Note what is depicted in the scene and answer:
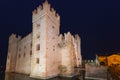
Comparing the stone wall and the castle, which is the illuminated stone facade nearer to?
the castle

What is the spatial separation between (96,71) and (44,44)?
9.77m

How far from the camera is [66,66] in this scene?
1067 inches

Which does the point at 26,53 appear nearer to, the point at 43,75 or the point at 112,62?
the point at 43,75

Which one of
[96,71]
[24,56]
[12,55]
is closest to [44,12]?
[24,56]

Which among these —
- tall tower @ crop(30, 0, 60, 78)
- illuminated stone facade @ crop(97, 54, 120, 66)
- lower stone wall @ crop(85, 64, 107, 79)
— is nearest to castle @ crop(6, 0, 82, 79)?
tall tower @ crop(30, 0, 60, 78)

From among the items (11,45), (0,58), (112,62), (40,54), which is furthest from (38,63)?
(0,58)

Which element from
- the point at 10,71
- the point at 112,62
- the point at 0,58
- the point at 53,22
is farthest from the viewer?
the point at 0,58

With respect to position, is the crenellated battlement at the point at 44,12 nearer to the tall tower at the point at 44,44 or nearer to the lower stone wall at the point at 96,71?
the tall tower at the point at 44,44

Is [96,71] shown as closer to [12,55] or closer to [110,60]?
[110,60]

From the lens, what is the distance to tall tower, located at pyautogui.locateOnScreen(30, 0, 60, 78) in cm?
2346

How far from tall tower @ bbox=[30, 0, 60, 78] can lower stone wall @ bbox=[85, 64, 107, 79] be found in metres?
6.68

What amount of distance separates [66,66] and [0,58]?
5485cm

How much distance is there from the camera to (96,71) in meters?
21.2

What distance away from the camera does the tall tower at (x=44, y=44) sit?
2346 centimetres
